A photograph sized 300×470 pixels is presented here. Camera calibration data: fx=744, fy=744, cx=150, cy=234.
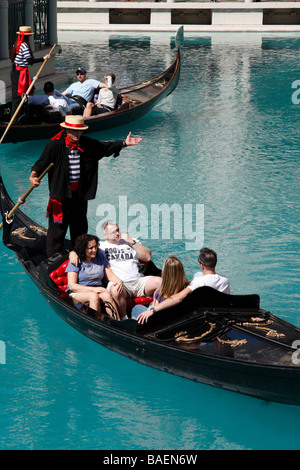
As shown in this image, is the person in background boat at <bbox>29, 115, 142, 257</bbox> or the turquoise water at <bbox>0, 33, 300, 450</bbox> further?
the person in background boat at <bbox>29, 115, 142, 257</bbox>

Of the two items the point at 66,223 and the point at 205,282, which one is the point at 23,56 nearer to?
the point at 66,223

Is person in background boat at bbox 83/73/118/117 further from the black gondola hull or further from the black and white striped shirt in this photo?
the black and white striped shirt

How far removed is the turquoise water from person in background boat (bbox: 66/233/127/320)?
0.33 m

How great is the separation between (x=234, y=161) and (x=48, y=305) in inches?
162

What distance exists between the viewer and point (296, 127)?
406 inches

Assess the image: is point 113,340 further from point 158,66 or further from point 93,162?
point 158,66

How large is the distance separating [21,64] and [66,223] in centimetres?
460

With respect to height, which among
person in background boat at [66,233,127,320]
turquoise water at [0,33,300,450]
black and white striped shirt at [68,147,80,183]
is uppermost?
black and white striped shirt at [68,147,80,183]

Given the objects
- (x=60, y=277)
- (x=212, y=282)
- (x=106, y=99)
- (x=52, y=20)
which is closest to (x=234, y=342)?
(x=212, y=282)

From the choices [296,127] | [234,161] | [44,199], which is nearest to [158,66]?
[296,127]

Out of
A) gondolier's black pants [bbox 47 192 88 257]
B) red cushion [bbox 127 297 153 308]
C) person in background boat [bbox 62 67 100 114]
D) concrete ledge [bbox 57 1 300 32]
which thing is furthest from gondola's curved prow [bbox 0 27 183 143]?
concrete ledge [bbox 57 1 300 32]

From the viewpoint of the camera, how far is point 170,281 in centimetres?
442

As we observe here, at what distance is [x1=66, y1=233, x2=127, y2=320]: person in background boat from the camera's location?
15.2 feet
